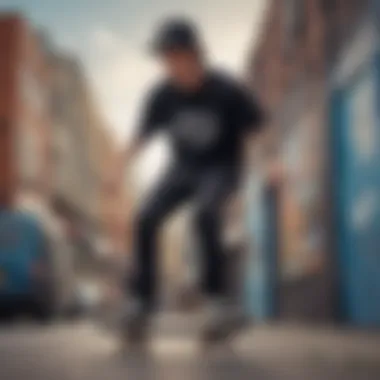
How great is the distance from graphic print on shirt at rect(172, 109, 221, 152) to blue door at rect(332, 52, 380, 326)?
443mm

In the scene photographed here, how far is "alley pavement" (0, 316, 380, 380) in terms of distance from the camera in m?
1.08

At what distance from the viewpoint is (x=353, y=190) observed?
7.45 feet

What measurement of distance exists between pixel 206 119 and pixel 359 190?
0.57 meters

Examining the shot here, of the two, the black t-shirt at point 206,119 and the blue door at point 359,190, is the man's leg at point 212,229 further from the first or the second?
the blue door at point 359,190

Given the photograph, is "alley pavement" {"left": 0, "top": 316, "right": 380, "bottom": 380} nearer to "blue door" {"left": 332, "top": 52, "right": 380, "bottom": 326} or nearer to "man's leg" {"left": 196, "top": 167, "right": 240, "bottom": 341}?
"man's leg" {"left": 196, "top": 167, "right": 240, "bottom": 341}

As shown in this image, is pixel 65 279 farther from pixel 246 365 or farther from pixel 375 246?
pixel 246 365

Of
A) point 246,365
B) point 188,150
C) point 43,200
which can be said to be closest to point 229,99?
point 188,150

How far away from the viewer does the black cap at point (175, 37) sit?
1.92 metres

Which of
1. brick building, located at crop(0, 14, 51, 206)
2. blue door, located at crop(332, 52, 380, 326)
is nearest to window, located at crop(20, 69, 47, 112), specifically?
brick building, located at crop(0, 14, 51, 206)

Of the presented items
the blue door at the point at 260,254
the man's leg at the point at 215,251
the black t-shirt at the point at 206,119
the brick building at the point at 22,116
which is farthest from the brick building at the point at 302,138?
the brick building at the point at 22,116

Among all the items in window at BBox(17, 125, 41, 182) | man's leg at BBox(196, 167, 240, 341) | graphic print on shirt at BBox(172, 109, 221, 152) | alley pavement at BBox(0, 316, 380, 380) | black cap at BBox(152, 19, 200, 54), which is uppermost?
black cap at BBox(152, 19, 200, 54)

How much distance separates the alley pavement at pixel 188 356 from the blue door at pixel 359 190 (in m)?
0.16

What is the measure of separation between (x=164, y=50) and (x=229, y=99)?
0.19 metres

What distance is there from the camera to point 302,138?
7.60 feet
